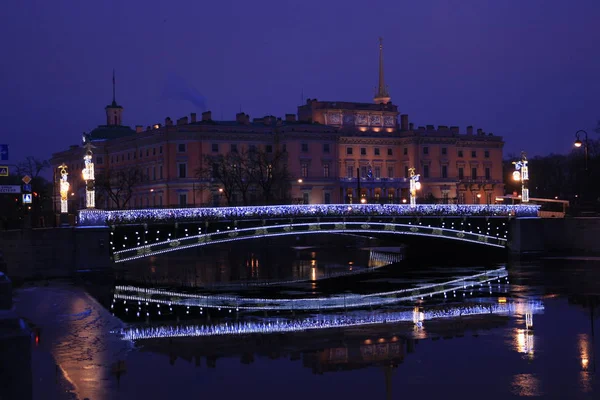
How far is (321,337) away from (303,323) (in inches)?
131

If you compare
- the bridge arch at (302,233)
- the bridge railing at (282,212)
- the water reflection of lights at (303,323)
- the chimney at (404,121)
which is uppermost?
the chimney at (404,121)

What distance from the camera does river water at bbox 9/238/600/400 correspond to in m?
21.4

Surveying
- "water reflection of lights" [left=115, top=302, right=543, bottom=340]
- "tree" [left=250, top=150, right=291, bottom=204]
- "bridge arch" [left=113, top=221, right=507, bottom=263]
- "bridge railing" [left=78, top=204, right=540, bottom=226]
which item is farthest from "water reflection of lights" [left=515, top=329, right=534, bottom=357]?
"tree" [left=250, top=150, right=291, bottom=204]

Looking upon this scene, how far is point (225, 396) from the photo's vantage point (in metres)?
20.6

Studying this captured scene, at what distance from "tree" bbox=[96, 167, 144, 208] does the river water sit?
5847cm

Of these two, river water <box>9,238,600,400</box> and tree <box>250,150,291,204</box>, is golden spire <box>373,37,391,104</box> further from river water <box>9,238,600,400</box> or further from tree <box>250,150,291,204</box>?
river water <box>9,238,600,400</box>

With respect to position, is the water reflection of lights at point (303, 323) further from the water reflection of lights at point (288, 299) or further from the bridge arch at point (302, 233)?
the bridge arch at point (302, 233)

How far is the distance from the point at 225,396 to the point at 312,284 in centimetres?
2843

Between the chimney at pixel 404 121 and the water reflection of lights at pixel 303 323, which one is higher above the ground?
the chimney at pixel 404 121

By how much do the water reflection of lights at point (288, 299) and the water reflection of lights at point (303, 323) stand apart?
7.53 feet

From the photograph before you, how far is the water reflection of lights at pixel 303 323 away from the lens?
97.2ft

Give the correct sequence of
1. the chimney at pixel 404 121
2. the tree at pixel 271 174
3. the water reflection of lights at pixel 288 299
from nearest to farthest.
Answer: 1. the water reflection of lights at pixel 288 299
2. the tree at pixel 271 174
3. the chimney at pixel 404 121

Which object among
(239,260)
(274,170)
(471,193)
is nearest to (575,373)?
(239,260)

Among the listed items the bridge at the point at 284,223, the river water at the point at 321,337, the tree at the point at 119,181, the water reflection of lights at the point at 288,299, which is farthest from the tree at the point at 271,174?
the water reflection of lights at the point at 288,299
